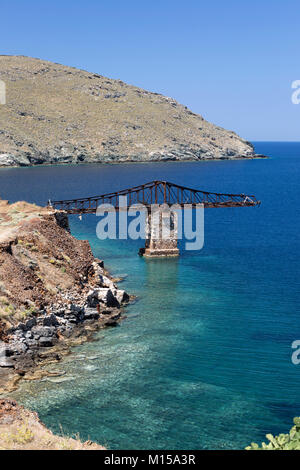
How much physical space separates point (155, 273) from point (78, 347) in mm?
25512

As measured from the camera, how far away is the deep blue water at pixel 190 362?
29250mm

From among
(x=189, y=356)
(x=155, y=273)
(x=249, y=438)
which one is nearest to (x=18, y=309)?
(x=189, y=356)

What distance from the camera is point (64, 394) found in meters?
32.6

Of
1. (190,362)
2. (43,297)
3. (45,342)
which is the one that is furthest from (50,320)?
(190,362)

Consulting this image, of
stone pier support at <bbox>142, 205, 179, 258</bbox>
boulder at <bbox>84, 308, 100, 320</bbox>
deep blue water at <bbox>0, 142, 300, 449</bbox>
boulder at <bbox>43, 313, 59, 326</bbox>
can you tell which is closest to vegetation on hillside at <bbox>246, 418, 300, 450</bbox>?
deep blue water at <bbox>0, 142, 300, 449</bbox>

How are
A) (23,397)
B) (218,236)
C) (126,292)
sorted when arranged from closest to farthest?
(23,397) → (126,292) → (218,236)

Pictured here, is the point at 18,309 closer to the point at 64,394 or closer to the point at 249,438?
the point at 64,394

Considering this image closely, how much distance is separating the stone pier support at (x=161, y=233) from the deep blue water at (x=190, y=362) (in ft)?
7.77

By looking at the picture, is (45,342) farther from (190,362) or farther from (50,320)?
(190,362)

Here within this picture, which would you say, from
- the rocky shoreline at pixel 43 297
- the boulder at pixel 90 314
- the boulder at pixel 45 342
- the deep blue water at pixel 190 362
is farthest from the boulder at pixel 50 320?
the deep blue water at pixel 190 362

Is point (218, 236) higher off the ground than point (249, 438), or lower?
higher

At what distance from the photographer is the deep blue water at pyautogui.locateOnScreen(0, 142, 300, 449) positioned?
29250 mm

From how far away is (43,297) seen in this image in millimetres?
44031

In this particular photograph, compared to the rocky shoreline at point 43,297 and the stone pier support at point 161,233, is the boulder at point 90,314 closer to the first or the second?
the rocky shoreline at point 43,297
